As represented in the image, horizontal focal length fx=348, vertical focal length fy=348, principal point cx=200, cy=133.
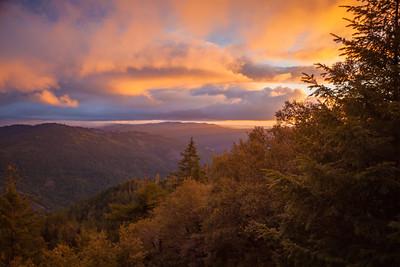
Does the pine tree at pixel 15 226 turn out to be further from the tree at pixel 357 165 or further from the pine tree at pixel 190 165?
the tree at pixel 357 165

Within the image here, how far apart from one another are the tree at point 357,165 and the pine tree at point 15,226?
26973 millimetres

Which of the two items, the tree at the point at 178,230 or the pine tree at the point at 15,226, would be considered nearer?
the tree at the point at 178,230

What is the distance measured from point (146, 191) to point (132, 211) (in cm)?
397

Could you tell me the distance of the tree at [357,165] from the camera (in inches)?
319

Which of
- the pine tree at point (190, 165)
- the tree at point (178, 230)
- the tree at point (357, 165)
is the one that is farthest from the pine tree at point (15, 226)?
the tree at point (357, 165)

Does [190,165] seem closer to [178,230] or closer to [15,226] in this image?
[178,230]

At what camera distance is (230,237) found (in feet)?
66.0

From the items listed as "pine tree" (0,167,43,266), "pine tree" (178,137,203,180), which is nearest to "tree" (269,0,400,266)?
"pine tree" (0,167,43,266)

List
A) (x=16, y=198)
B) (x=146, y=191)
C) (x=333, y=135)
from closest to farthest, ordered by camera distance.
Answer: (x=333, y=135)
(x=16, y=198)
(x=146, y=191)

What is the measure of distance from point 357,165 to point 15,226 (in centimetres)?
2965

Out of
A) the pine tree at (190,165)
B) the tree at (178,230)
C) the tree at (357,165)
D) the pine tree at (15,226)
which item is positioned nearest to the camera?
Result: the tree at (357,165)

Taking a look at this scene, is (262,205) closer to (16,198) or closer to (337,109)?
(337,109)

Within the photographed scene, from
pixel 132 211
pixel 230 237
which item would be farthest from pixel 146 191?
pixel 230 237

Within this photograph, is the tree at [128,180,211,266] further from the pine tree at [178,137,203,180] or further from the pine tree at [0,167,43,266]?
the pine tree at [178,137,203,180]
